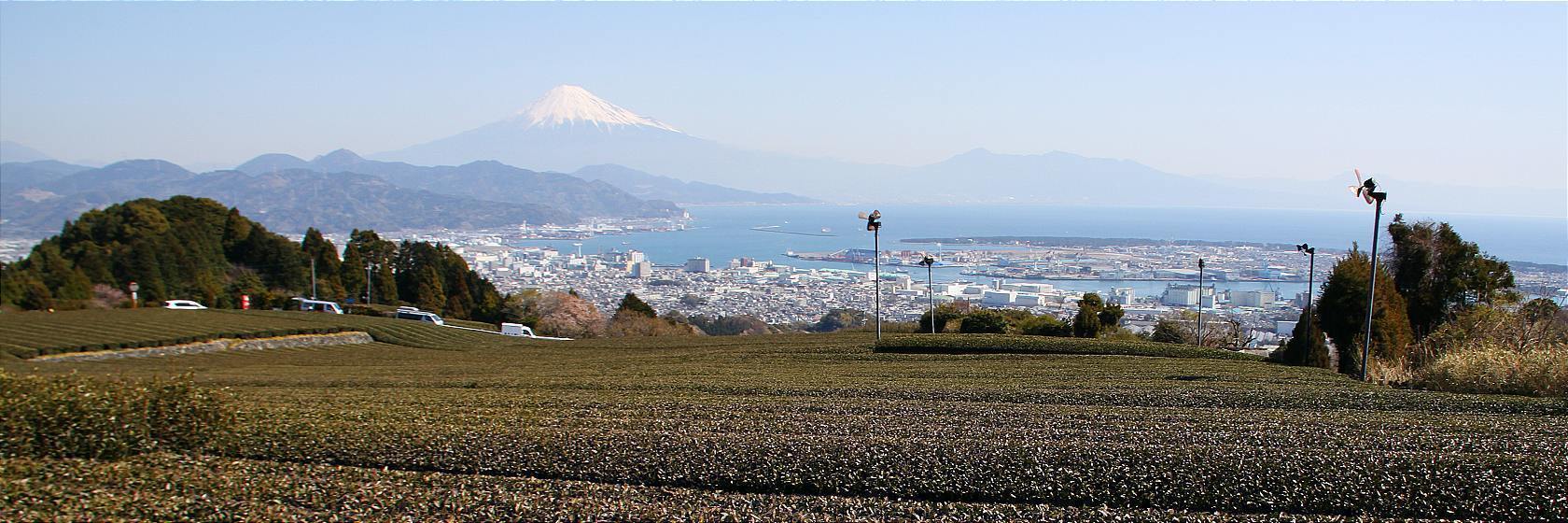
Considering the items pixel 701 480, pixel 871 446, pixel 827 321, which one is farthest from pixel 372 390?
pixel 827 321

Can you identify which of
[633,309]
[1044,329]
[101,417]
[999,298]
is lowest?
[999,298]

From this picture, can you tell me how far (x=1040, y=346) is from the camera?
21516mm

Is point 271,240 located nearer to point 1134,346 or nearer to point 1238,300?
point 1134,346

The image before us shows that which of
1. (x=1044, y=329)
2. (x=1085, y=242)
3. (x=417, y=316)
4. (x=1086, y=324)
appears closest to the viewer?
(x=1086, y=324)

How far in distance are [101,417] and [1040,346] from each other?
1850 centimetres

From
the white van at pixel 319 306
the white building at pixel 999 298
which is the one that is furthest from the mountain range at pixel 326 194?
the white building at pixel 999 298

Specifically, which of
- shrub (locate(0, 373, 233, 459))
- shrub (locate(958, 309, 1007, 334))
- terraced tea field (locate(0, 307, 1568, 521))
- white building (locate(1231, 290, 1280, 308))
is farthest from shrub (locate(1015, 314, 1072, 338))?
white building (locate(1231, 290, 1280, 308))

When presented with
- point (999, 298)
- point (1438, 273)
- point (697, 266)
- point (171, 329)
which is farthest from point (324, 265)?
point (1438, 273)

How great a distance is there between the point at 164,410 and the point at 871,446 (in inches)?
261

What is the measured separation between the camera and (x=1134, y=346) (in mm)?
21188

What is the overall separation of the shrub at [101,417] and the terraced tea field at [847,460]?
0.33m

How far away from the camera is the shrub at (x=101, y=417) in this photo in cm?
774

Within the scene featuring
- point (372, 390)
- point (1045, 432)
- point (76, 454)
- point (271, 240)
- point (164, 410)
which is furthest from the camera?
point (271, 240)

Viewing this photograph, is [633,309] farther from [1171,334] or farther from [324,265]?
[1171,334]
